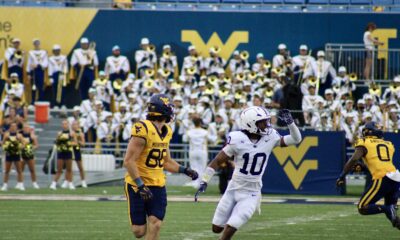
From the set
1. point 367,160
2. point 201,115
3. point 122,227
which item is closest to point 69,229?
point 122,227

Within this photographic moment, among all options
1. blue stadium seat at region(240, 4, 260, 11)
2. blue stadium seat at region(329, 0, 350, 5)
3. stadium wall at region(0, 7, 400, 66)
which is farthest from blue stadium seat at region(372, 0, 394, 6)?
blue stadium seat at region(240, 4, 260, 11)

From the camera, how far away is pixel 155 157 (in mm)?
9719

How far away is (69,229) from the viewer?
1308cm

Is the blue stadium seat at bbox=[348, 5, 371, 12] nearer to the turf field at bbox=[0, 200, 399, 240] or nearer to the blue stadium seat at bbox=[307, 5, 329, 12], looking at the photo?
the blue stadium seat at bbox=[307, 5, 329, 12]

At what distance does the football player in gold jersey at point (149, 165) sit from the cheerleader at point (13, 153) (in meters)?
11.5

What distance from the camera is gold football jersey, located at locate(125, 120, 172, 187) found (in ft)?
31.5

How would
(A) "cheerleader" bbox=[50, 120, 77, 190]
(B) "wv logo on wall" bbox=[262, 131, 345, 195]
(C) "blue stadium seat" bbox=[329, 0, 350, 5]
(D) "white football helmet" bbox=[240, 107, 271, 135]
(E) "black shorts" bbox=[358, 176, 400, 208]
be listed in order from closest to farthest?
(D) "white football helmet" bbox=[240, 107, 271, 135], (E) "black shorts" bbox=[358, 176, 400, 208], (B) "wv logo on wall" bbox=[262, 131, 345, 195], (A) "cheerleader" bbox=[50, 120, 77, 190], (C) "blue stadium seat" bbox=[329, 0, 350, 5]

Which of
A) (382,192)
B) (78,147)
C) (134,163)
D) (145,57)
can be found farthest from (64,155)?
(134,163)

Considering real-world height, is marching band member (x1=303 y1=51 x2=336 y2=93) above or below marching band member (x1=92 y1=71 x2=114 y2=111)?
above

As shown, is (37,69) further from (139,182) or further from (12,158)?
(139,182)

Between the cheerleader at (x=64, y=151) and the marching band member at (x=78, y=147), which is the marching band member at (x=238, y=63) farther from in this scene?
the cheerleader at (x=64, y=151)

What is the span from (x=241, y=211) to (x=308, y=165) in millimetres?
10140

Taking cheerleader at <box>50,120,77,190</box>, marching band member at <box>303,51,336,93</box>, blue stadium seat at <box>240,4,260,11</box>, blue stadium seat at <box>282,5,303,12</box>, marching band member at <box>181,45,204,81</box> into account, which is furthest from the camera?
blue stadium seat at <box>240,4,260,11</box>

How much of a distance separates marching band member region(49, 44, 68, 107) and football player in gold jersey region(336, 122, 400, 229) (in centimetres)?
1377
